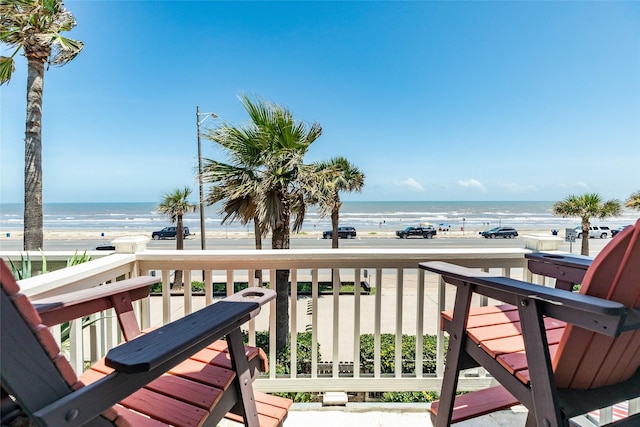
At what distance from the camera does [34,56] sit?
457 centimetres

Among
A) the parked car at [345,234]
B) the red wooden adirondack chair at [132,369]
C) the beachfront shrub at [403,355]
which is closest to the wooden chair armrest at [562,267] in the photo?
the red wooden adirondack chair at [132,369]

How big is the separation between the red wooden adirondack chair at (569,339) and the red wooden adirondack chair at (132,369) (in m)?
0.76

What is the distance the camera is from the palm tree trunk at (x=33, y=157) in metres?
4.57

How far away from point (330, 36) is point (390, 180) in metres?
54.4

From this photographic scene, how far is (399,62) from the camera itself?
30.8ft

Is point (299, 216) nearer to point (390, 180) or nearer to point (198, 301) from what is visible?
point (198, 301)

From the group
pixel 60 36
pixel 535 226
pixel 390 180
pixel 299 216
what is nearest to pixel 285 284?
pixel 299 216

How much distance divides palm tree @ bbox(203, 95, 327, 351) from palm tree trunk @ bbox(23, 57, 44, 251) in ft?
8.67

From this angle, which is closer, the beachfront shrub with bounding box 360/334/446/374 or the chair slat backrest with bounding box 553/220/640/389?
the chair slat backrest with bounding box 553/220/640/389

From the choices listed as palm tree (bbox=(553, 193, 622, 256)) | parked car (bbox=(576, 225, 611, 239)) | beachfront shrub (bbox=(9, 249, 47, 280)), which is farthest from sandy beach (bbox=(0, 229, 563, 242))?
beachfront shrub (bbox=(9, 249, 47, 280))

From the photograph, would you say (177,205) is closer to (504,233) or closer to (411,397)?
(411,397)

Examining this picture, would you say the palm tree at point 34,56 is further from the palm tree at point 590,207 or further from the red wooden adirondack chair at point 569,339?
the palm tree at point 590,207

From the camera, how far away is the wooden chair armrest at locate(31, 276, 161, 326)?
3.07ft

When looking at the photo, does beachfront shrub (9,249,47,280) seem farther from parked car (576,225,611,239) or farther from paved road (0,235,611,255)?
parked car (576,225,611,239)
